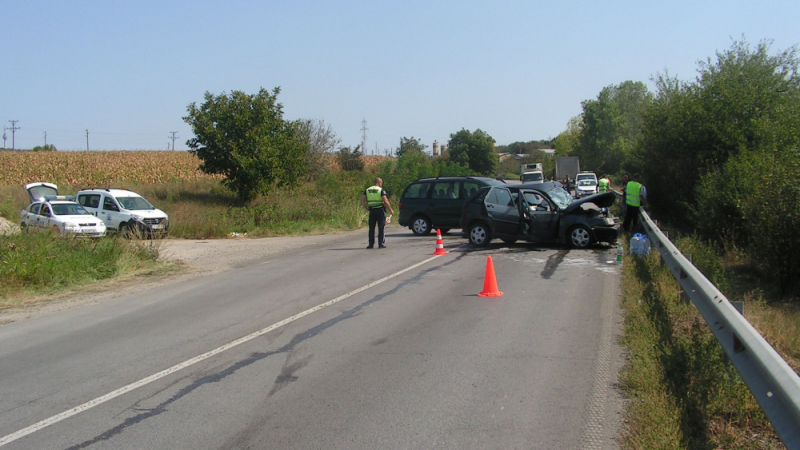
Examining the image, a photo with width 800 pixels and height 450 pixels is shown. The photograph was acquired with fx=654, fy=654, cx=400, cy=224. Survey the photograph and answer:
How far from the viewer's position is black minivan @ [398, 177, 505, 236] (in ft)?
66.7

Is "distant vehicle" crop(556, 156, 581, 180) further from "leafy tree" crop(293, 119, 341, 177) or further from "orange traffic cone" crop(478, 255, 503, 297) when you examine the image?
"orange traffic cone" crop(478, 255, 503, 297)

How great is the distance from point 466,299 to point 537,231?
660 centimetres

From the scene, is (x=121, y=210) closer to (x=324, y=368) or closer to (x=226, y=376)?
(x=226, y=376)

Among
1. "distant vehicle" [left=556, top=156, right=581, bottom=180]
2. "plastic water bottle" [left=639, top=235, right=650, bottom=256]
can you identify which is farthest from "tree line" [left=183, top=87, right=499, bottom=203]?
"distant vehicle" [left=556, top=156, right=581, bottom=180]

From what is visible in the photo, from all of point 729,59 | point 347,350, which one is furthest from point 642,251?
point 729,59

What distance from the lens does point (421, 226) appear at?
2094cm

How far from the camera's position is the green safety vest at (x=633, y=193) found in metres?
18.0

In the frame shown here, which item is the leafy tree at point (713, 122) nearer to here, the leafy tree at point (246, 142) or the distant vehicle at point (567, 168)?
the leafy tree at point (246, 142)

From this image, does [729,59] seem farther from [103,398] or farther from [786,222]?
[103,398]

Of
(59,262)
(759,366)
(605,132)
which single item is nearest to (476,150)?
(605,132)

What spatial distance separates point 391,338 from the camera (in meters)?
7.75

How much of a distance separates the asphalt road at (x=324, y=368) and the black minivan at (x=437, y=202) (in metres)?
8.59

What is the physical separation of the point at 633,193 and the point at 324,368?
14.0m

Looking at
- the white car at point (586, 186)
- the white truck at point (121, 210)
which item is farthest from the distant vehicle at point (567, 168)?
the white truck at point (121, 210)
